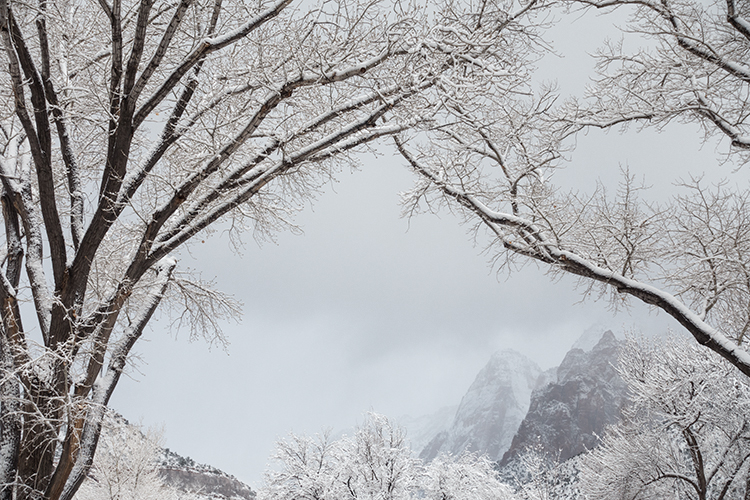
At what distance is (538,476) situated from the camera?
22.7m

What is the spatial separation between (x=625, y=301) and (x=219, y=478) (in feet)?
213

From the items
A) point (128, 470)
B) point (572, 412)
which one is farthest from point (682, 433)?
point (572, 412)

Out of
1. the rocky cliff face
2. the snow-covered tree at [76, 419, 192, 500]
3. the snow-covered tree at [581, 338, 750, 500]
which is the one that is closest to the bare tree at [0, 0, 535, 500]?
the snow-covered tree at [581, 338, 750, 500]

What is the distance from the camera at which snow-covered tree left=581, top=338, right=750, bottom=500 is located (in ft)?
45.2

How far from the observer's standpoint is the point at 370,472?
55.6 ft

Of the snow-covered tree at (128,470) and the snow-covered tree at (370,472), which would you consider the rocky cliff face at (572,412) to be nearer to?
the snow-covered tree at (370,472)

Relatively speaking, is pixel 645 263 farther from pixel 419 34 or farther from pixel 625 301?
pixel 419 34

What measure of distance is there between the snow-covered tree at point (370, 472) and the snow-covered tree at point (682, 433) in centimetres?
503

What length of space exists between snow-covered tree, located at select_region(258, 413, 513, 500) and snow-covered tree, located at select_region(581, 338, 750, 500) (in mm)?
5031

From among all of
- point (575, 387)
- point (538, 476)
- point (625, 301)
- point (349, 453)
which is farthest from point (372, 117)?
point (575, 387)

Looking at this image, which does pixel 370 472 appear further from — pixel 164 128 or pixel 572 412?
pixel 572 412

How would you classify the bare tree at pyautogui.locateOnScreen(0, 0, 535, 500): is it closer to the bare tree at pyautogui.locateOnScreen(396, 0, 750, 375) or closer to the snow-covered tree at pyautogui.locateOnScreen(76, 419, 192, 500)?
the bare tree at pyautogui.locateOnScreen(396, 0, 750, 375)

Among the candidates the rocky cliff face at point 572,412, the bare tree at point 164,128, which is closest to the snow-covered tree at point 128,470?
the bare tree at point 164,128

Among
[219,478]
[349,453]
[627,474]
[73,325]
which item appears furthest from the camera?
[219,478]
